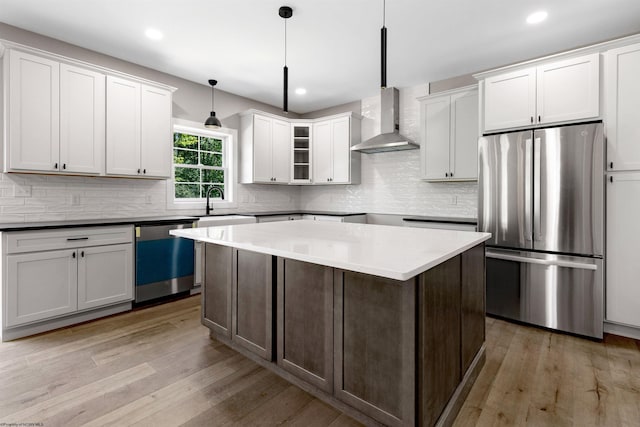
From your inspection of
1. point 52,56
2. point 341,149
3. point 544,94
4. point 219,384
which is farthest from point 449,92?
point 52,56

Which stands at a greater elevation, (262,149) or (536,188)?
(262,149)

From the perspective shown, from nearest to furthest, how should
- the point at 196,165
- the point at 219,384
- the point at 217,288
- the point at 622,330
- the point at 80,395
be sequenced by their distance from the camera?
the point at 80,395 < the point at 219,384 < the point at 217,288 < the point at 622,330 < the point at 196,165

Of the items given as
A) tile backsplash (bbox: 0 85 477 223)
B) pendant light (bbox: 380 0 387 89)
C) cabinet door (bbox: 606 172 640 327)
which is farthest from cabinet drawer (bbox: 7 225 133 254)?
cabinet door (bbox: 606 172 640 327)

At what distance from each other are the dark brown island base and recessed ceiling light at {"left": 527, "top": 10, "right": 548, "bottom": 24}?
2218 millimetres

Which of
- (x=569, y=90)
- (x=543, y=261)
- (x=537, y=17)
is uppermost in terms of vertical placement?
(x=537, y=17)

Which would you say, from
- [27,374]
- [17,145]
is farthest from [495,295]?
[17,145]

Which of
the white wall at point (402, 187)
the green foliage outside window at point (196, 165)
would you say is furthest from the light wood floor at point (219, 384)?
the green foliage outside window at point (196, 165)

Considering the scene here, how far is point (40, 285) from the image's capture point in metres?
2.86

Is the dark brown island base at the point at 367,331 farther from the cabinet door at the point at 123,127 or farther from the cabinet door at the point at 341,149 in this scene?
the cabinet door at the point at 341,149

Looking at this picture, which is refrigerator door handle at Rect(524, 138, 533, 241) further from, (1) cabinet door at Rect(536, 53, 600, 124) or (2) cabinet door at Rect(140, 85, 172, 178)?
(2) cabinet door at Rect(140, 85, 172, 178)

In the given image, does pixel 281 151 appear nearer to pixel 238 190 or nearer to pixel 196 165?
pixel 238 190

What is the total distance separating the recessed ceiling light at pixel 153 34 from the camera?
10.3ft

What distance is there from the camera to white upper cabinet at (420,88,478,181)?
3957 millimetres

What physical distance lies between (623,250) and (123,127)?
195 inches
